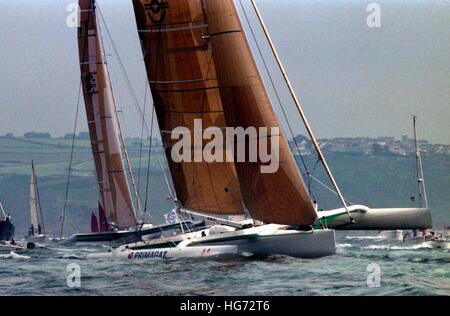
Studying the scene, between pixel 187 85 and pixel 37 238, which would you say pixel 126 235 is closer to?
pixel 187 85

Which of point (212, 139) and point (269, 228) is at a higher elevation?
point (212, 139)

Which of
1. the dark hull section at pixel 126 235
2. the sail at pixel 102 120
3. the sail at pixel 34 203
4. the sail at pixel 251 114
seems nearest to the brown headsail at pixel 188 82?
the sail at pixel 251 114

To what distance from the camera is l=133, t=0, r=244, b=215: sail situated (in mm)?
41375

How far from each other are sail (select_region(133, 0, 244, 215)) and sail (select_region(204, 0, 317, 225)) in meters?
4.09

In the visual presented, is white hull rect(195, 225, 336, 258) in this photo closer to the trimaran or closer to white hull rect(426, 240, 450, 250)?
the trimaran

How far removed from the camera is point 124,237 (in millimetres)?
60125

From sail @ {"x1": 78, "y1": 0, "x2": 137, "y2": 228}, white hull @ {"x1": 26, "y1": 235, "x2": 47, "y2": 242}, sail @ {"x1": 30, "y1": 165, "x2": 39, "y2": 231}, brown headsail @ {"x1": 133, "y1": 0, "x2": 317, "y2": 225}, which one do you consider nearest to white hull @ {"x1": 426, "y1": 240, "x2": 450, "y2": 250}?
sail @ {"x1": 78, "y1": 0, "x2": 137, "y2": 228}

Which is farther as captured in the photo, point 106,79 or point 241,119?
point 106,79

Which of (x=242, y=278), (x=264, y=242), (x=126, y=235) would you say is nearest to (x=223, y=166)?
(x=264, y=242)

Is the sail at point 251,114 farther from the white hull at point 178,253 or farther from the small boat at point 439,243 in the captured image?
the small boat at point 439,243

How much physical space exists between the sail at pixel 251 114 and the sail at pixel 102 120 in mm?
25018
